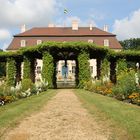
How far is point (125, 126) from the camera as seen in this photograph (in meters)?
8.57

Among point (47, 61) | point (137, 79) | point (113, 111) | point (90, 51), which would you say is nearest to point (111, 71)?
point (90, 51)

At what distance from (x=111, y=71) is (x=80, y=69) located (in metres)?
7.34

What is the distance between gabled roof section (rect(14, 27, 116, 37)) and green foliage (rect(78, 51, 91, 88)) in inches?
1422

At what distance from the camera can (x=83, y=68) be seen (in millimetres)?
31297

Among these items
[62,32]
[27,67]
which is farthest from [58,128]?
[62,32]

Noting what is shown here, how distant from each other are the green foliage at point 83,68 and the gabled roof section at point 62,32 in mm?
36113

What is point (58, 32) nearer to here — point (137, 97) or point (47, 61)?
point (47, 61)

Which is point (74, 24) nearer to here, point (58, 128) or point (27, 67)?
point (27, 67)

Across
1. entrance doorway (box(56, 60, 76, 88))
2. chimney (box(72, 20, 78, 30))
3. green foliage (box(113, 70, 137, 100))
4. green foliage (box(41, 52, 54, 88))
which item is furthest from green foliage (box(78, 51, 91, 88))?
chimney (box(72, 20, 78, 30))

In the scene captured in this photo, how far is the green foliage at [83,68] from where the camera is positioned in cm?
3116

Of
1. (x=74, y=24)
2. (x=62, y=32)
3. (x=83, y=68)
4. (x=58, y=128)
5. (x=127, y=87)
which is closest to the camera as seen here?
(x=58, y=128)

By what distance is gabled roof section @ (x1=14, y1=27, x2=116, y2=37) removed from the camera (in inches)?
2643

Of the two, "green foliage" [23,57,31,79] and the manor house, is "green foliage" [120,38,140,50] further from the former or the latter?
"green foliage" [23,57,31,79]

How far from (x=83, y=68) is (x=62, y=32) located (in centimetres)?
3755
